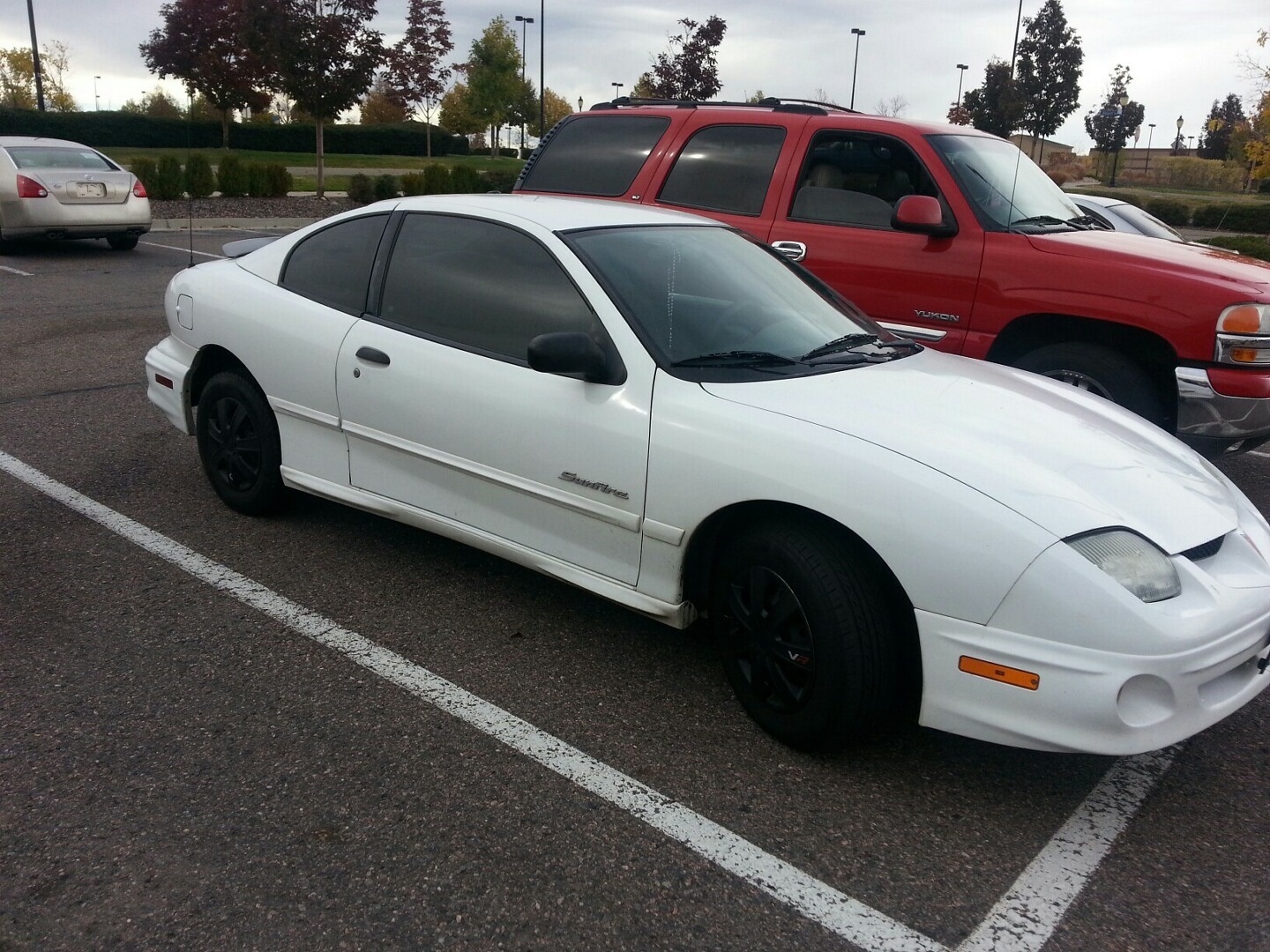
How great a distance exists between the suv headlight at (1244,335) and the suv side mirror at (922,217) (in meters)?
1.36

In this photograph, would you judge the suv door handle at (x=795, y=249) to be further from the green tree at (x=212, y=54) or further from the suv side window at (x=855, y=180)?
the green tree at (x=212, y=54)

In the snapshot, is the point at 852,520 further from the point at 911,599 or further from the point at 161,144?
the point at 161,144

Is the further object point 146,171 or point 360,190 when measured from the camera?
point 360,190

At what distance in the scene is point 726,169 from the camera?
631 cm

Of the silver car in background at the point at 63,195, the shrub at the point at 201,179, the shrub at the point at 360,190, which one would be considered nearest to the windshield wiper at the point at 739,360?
the silver car in background at the point at 63,195

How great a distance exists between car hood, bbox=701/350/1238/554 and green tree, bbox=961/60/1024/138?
4471 cm

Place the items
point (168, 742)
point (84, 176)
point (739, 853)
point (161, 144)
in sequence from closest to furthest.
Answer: point (739, 853), point (168, 742), point (84, 176), point (161, 144)

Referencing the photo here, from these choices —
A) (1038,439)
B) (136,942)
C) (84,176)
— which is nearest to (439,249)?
(1038,439)

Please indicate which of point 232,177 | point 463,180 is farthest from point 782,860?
point 463,180

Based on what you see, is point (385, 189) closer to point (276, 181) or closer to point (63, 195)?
point (276, 181)

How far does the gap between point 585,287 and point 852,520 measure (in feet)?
4.20

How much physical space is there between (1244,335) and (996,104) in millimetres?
54084

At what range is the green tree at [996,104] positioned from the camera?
4525 cm

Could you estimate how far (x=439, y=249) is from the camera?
410cm
